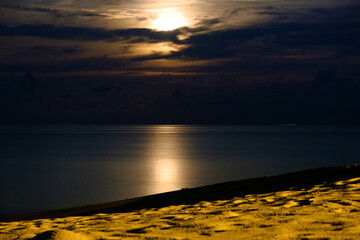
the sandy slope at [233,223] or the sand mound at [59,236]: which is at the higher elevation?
the sand mound at [59,236]

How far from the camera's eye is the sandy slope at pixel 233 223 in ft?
18.8

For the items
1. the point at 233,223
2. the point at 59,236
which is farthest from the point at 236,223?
the point at 59,236

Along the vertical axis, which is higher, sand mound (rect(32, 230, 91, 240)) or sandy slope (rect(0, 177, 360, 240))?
sand mound (rect(32, 230, 91, 240))

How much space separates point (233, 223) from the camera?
6480 mm

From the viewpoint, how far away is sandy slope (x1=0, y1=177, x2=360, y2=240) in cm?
573

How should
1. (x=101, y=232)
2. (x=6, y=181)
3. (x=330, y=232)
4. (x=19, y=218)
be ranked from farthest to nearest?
(x=6, y=181), (x=19, y=218), (x=101, y=232), (x=330, y=232)

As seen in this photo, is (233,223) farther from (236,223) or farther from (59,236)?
(59,236)

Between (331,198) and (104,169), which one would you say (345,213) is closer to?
(331,198)

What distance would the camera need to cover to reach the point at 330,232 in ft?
18.4

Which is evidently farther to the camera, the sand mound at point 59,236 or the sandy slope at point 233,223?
the sandy slope at point 233,223

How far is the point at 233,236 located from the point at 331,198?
12.1 feet

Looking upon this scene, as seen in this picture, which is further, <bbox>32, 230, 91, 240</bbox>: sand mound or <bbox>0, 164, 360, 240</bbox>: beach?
<bbox>0, 164, 360, 240</bbox>: beach

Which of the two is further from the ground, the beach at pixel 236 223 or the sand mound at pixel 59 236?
the sand mound at pixel 59 236

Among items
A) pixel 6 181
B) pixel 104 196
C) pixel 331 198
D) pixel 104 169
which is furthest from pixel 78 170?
pixel 331 198
